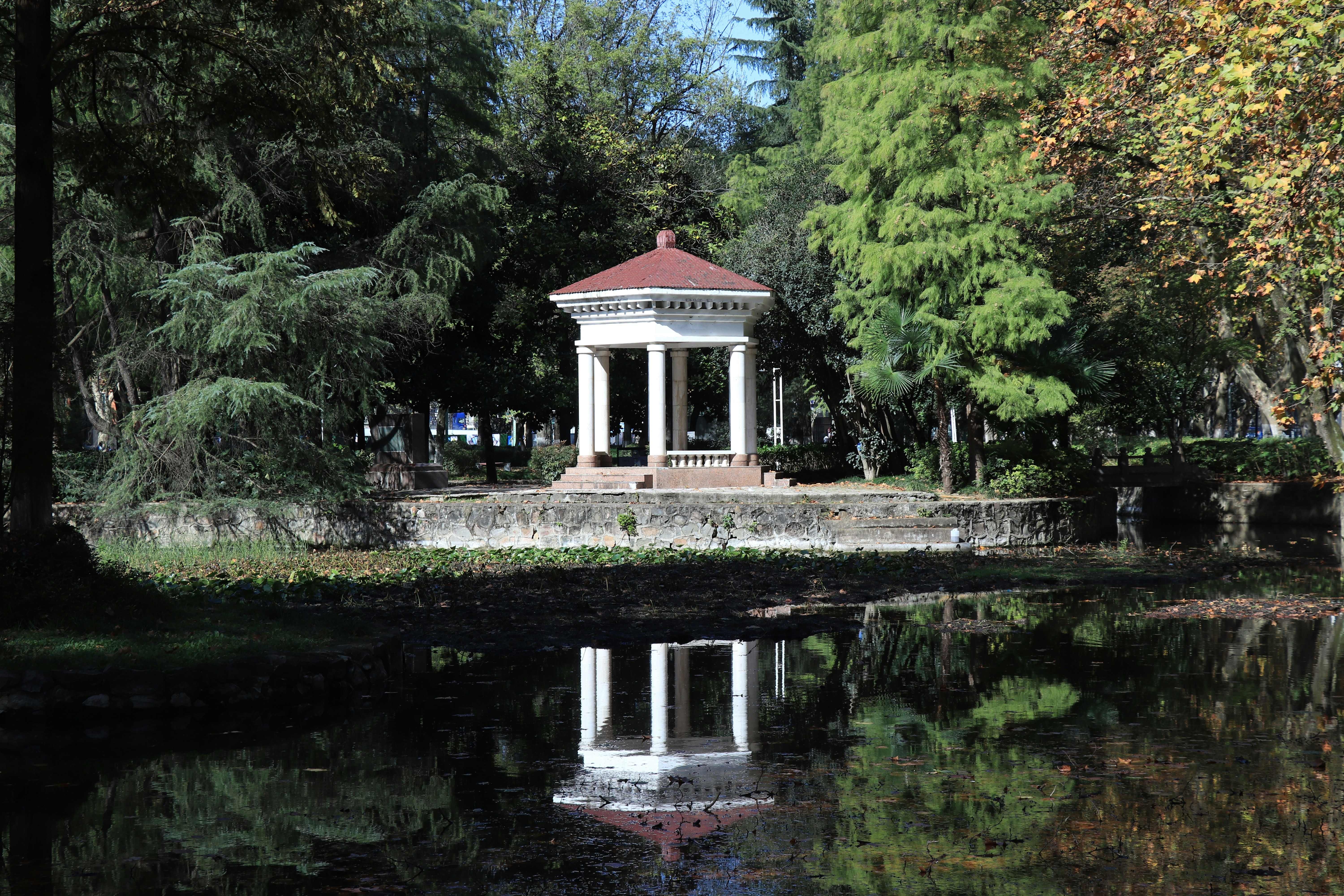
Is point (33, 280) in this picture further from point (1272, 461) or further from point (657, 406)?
point (1272, 461)

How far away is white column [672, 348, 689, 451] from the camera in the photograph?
99.4ft

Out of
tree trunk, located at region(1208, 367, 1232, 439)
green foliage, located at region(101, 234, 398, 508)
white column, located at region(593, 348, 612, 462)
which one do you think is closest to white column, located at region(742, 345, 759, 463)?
white column, located at region(593, 348, 612, 462)

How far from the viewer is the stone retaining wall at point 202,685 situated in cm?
907

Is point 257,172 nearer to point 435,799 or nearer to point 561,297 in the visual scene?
point 561,297

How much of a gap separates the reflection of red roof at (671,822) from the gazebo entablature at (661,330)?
20960mm

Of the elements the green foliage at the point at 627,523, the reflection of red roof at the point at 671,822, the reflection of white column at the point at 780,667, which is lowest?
the reflection of white column at the point at 780,667

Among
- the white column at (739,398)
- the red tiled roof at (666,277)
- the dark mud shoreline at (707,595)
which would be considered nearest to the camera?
the dark mud shoreline at (707,595)

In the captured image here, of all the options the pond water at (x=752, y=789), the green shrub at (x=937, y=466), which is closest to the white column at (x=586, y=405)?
the green shrub at (x=937, y=466)

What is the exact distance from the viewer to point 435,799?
6.94 meters

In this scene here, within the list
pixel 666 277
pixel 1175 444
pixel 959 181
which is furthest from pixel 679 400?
pixel 1175 444

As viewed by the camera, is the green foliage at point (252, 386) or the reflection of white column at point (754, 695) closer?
the reflection of white column at point (754, 695)

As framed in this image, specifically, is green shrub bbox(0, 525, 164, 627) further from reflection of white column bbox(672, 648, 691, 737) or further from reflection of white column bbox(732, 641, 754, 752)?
reflection of white column bbox(732, 641, 754, 752)

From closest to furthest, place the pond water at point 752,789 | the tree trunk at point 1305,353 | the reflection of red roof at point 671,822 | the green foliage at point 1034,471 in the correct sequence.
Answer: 1. the pond water at point 752,789
2. the reflection of red roof at point 671,822
3. the tree trunk at point 1305,353
4. the green foliage at point 1034,471

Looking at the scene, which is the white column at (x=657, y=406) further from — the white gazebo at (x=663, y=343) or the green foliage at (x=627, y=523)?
the green foliage at (x=627, y=523)
